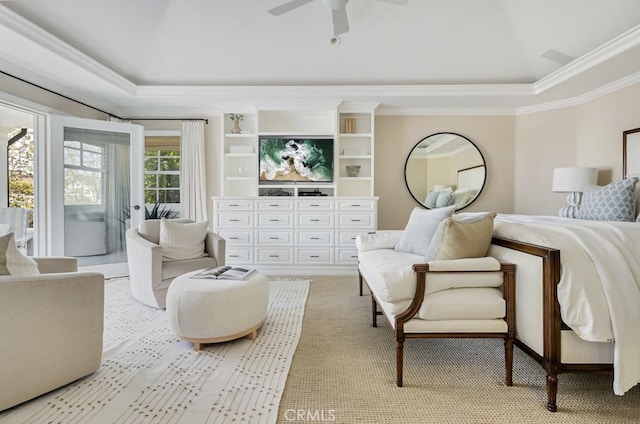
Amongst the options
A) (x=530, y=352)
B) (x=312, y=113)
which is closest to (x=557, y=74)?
(x=312, y=113)

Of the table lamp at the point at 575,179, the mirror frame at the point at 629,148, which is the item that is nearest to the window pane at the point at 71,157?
the table lamp at the point at 575,179

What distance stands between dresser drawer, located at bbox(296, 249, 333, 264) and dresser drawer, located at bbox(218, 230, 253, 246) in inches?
27.7

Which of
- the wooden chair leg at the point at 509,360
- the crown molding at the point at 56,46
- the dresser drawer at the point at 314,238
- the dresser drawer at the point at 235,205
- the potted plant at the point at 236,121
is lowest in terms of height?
the wooden chair leg at the point at 509,360

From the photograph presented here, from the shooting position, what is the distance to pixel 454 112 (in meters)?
4.68

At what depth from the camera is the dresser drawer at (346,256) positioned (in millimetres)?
4285

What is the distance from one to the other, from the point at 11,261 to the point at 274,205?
9.38ft

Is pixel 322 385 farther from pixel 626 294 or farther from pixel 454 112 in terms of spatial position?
pixel 454 112

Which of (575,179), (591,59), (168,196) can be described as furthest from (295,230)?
(591,59)

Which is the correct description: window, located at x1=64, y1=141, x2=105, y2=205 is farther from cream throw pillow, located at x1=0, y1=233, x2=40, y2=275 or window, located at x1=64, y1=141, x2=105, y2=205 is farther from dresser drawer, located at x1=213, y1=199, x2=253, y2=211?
cream throw pillow, located at x1=0, y1=233, x2=40, y2=275

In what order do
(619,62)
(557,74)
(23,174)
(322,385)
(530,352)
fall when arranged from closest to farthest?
1. (530,352)
2. (322,385)
3. (619,62)
4. (557,74)
5. (23,174)

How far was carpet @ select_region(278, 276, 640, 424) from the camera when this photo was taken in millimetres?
1501

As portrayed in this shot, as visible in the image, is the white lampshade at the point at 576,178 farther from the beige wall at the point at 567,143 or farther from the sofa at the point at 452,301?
the sofa at the point at 452,301

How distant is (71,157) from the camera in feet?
12.9

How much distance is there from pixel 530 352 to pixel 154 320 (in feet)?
9.02
